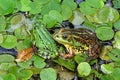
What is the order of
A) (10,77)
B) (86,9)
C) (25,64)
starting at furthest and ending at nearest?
(86,9)
(25,64)
(10,77)

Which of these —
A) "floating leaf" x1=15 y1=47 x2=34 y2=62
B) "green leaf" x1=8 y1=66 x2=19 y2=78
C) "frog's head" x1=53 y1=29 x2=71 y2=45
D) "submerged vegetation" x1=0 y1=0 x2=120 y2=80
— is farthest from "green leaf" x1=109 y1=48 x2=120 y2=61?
"green leaf" x1=8 y1=66 x2=19 y2=78

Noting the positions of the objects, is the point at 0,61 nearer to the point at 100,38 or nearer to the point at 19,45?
the point at 19,45

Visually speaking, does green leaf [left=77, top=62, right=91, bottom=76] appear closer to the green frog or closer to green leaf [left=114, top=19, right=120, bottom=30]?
the green frog

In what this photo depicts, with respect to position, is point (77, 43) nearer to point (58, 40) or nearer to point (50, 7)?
point (58, 40)

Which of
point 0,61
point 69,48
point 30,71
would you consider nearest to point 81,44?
point 69,48

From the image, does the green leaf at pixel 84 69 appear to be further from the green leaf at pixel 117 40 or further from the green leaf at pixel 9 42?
the green leaf at pixel 9 42

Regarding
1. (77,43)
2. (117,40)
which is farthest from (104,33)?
(77,43)
